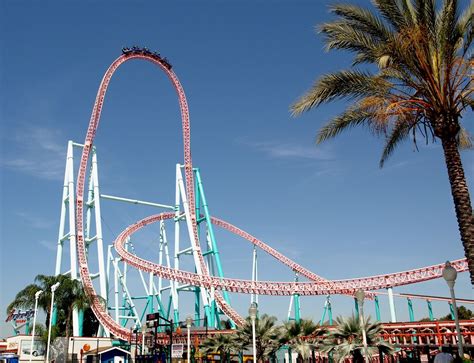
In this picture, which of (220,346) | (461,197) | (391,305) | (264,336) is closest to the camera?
(461,197)

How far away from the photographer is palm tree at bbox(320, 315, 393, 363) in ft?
50.7

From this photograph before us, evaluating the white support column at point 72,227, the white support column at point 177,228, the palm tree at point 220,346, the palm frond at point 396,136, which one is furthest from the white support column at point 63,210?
the palm frond at point 396,136

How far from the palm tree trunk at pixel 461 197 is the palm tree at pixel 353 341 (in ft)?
24.2

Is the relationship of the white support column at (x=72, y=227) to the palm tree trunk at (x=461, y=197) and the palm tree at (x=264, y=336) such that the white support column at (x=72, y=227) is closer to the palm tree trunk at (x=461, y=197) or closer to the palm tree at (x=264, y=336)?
the palm tree at (x=264, y=336)

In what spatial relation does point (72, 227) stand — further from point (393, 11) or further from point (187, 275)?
point (393, 11)

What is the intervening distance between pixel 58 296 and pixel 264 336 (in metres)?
20.7

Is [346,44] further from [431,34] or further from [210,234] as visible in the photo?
[210,234]

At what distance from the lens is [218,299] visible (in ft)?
126

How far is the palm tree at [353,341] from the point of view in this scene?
15453 mm

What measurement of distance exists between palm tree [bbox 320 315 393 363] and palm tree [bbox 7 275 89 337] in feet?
76.2

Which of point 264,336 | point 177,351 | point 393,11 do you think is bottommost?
point 177,351

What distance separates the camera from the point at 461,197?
367 inches

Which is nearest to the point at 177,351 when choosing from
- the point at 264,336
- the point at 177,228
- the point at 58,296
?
the point at 264,336

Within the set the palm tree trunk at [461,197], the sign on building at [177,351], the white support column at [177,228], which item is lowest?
the sign on building at [177,351]
